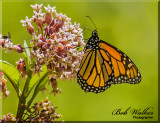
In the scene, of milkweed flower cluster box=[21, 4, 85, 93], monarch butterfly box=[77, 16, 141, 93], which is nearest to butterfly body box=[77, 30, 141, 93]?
monarch butterfly box=[77, 16, 141, 93]

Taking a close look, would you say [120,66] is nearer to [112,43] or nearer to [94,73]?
[94,73]

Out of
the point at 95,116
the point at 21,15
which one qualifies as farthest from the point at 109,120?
the point at 21,15

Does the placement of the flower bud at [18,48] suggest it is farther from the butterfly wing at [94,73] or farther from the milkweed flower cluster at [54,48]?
the butterfly wing at [94,73]

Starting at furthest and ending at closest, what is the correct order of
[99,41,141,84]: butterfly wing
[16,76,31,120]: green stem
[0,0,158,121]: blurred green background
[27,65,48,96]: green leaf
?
1. [0,0,158,121]: blurred green background
2. [99,41,141,84]: butterfly wing
3. [27,65,48,96]: green leaf
4. [16,76,31,120]: green stem

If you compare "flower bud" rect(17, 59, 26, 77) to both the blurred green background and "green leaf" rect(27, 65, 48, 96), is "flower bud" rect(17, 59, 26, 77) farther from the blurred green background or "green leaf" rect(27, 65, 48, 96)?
the blurred green background

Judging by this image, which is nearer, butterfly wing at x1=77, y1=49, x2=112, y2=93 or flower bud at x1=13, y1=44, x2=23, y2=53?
flower bud at x1=13, y1=44, x2=23, y2=53

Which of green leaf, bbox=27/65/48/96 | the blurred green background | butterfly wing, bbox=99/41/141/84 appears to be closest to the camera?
green leaf, bbox=27/65/48/96
